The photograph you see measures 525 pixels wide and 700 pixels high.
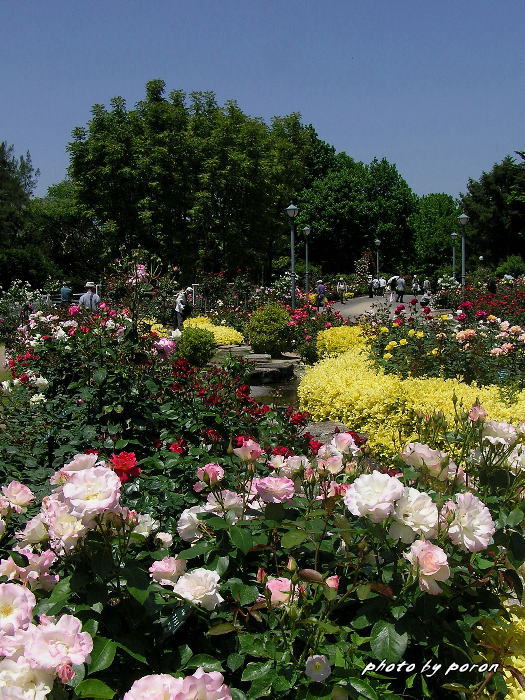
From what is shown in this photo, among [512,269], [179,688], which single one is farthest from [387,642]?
[512,269]

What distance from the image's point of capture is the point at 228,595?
1733mm

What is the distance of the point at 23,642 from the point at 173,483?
1314 mm

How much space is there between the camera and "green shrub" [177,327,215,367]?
1223 cm

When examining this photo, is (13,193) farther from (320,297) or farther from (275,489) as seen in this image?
(275,489)

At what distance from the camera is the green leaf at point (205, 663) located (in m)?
1.46

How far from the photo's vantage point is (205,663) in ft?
4.81

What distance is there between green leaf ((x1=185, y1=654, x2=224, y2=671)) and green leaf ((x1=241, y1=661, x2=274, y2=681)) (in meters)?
0.06

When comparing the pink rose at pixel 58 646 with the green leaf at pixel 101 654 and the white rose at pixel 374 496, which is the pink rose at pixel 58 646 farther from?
the white rose at pixel 374 496

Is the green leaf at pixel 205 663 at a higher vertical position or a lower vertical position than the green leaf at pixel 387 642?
lower

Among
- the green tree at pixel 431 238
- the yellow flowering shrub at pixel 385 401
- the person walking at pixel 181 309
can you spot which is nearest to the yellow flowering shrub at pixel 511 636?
the yellow flowering shrub at pixel 385 401

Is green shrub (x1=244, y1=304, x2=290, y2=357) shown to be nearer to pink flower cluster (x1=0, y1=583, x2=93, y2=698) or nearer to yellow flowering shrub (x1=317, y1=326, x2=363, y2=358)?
yellow flowering shrub (x1=317, y1=326, x2=363, y2=358)

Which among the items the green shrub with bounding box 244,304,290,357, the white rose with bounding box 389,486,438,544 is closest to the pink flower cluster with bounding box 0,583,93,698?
the white rose with bounding box 389,486,438,544

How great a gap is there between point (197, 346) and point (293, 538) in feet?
35.5

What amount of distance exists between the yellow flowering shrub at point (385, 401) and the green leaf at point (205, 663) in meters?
3.58
